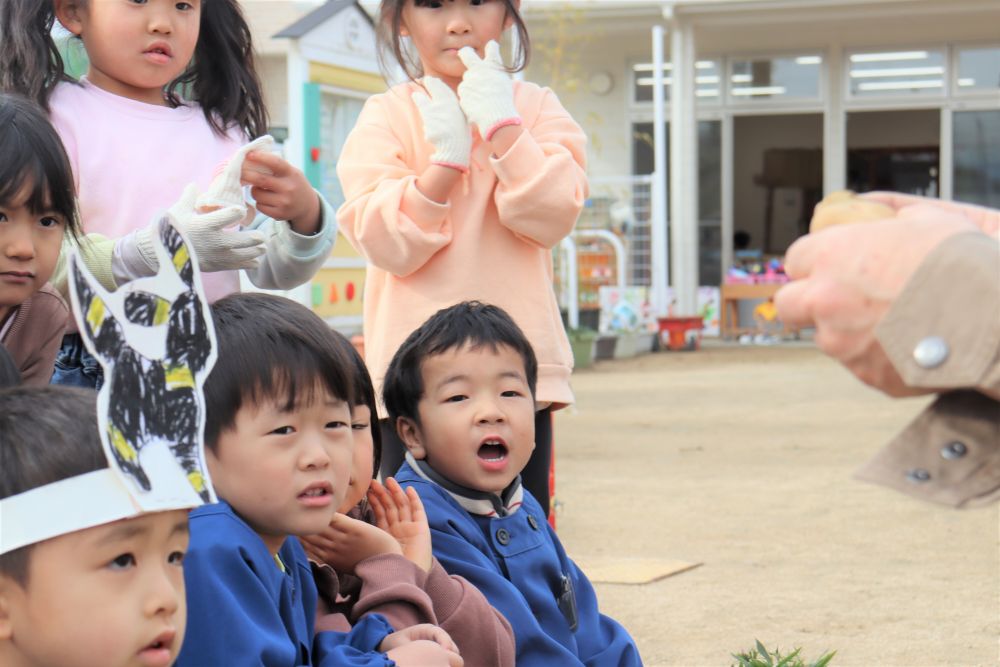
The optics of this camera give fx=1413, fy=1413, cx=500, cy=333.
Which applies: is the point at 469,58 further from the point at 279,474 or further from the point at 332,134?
the point at 332,134

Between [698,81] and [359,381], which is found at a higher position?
[698,81]

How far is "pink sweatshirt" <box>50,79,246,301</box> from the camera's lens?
2.48 meters

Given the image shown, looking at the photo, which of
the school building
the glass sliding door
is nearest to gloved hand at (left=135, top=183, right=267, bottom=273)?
the school building

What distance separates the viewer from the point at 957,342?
147cm

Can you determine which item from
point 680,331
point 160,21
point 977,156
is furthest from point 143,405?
point 977,156

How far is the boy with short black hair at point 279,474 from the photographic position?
6.47 feet

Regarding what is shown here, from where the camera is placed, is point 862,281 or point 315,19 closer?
point 862,281

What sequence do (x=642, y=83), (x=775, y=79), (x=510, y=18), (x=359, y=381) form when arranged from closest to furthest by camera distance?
(x=359, y=381)
(x=510, y=18)
(x=775, y=79)
(x=642, y=83)

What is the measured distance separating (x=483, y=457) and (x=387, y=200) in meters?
0.63

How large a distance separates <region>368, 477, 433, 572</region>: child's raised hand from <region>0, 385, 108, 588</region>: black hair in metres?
0.79

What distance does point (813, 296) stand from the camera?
1.53 m

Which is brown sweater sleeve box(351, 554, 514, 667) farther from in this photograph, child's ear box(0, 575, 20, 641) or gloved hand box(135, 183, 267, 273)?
child's ear box(0, 575, 20, 641)

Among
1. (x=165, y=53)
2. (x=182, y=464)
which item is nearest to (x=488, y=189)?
(x=165, y=53)

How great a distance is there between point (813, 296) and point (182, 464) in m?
0.74
